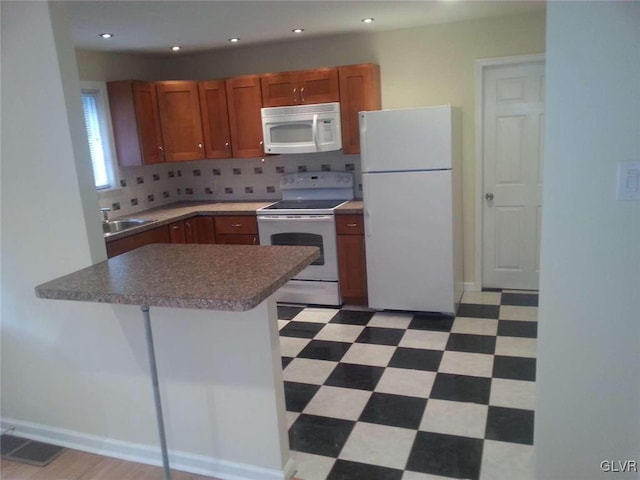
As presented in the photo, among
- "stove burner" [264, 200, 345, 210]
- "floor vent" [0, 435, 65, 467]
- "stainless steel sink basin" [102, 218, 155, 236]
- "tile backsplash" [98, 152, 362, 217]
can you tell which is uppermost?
"tile backsplash" [98, 152, 362, 217]

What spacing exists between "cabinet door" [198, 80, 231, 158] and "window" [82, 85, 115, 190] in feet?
2.71

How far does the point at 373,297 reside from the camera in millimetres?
3963

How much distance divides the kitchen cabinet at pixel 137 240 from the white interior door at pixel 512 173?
2656mm

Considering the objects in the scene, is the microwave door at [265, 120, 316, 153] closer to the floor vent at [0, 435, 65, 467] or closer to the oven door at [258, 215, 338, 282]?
the oven door at [258, 215, 338, 282]

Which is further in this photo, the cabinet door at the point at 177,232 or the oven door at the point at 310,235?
the cabinet door at the point at 177,232

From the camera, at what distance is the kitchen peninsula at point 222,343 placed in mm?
1798

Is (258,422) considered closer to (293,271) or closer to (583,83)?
(293,271)

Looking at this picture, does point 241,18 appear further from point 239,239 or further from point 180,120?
point 239,239

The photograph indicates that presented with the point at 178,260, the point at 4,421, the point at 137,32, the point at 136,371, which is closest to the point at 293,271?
the point at 178,260

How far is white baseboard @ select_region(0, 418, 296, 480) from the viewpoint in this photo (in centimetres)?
210

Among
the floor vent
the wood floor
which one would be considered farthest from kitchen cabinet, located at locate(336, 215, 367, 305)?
the floor vent

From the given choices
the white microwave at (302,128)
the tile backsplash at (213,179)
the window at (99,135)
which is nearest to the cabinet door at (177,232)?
the tile backsplash at (213,179)

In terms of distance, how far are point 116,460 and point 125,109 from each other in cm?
292

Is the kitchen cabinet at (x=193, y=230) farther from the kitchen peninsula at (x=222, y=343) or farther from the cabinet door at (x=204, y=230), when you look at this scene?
the kitchen peninsula at (x=222, y=343)
